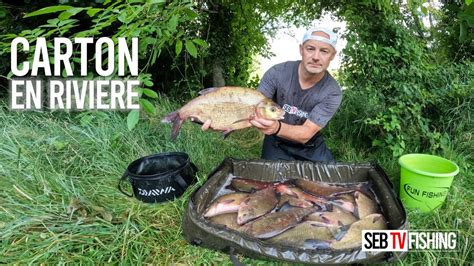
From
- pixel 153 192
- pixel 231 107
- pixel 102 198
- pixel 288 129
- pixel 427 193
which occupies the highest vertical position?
pixel 231 107

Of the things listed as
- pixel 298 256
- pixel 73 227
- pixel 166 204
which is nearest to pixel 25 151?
pixel 73 227

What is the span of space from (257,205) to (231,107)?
0.57 metres

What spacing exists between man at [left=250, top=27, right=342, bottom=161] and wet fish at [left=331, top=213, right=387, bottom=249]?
72 centimetres

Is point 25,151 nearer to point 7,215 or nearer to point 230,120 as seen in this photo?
point 7,215

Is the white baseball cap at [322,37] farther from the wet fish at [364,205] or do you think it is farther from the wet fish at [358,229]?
the wet fish at [358,229]

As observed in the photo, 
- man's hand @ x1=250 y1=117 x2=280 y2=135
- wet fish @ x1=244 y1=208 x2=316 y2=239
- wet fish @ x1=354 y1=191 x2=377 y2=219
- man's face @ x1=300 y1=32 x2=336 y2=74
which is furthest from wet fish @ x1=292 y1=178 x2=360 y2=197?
man's face @ x1=300 y1=32 x2=336 y2=74

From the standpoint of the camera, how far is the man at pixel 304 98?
2.34 metres

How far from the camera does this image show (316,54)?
2.38 meters

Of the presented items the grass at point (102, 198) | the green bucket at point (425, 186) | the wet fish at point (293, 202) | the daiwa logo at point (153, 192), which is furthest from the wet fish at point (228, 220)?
the green bucket at point (425, 186)

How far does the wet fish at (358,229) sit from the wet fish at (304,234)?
0.20 ft

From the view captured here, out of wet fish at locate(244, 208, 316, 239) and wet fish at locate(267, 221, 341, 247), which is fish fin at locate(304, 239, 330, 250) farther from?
wet fish at locate(244, 208, 316, 239)

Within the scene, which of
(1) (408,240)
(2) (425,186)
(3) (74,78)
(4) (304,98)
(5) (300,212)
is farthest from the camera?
(3) (74,78)

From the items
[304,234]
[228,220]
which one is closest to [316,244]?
[304,234]

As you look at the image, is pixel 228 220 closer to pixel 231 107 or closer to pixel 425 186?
pixel 231 107
